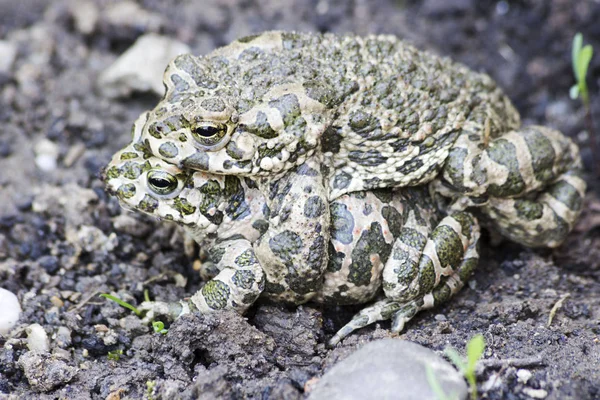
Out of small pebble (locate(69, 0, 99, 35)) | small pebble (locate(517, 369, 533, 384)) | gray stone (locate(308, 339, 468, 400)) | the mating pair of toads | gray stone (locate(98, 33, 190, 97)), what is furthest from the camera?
small pebble (locate(69, 0, 99, 35))

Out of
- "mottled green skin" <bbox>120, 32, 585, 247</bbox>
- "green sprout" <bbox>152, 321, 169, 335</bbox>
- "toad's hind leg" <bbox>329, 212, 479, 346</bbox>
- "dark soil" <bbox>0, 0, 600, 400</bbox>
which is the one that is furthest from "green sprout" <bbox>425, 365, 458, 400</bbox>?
"green sprout" <bbox>152, 321, 169, 335</bbox>

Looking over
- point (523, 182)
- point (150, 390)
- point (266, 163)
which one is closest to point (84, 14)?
point (266, 163)

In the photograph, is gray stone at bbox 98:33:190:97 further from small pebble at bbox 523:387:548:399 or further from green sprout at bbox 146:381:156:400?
small pebble at bbox 523:387:548:399

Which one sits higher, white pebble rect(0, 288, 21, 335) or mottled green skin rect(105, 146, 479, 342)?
mottled green skin rect(105, 146, 479, 342)

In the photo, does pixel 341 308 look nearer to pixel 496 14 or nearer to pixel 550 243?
pixel 550 243

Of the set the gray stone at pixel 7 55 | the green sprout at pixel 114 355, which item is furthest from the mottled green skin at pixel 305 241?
the gray stone at pixel 7 55

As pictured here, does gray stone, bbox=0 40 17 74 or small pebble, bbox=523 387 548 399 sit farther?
gray stone, bbox=0 40 17 74

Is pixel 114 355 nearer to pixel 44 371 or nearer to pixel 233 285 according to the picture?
pixel 44 371
